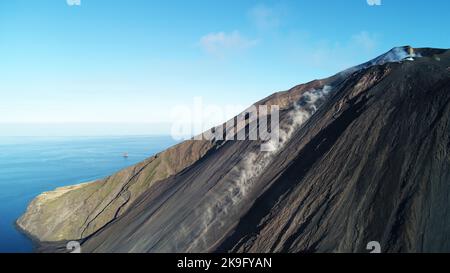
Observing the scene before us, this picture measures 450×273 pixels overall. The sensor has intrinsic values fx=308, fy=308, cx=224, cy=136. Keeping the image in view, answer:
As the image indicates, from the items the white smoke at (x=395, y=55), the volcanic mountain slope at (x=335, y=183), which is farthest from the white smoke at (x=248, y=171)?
the white smoke at (x=395, y=55)

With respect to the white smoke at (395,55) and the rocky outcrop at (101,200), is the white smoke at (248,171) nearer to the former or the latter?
the white smoke at (395,55)

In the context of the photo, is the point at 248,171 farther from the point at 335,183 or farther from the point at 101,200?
the point at 101,200

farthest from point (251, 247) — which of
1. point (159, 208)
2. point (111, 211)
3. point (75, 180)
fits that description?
point (75, 180)

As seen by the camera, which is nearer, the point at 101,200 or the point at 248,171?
the point at 248,171

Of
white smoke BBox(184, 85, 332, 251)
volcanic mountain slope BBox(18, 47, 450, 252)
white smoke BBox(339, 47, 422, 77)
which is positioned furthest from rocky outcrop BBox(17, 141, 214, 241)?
white smoke BBox(339, 47, 422, 77)

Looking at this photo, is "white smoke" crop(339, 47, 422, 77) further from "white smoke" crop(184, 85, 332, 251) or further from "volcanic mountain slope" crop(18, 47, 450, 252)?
"white smoke" crop(184, 85, 332, 251)

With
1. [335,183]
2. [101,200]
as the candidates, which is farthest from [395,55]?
[101,200]

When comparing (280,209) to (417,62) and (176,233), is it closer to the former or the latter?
(176,233)
